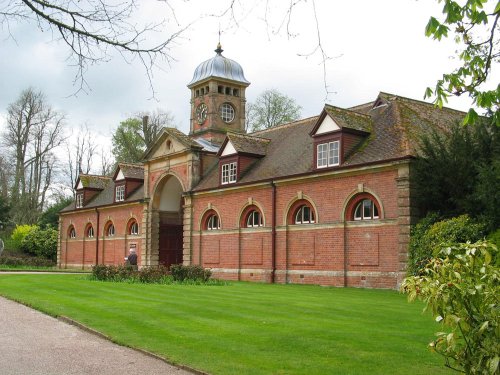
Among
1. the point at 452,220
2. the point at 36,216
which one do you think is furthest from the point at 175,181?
the point at 36,216

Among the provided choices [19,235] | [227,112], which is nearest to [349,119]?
[227,112]

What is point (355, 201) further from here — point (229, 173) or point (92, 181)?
point (92, 181)

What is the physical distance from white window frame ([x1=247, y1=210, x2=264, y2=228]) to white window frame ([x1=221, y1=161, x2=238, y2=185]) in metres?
2.28

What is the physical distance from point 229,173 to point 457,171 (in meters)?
13.7

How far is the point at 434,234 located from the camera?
64.6 feet

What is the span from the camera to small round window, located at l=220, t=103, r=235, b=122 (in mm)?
39875

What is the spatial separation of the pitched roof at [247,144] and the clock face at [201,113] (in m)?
8.17

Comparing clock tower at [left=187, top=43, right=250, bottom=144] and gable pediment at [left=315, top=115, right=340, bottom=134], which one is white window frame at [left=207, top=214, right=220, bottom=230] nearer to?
clock tower at [left=187, top=43, right=250, bottom=144]

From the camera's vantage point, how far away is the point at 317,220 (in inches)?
1011

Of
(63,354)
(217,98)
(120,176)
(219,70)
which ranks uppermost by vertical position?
(219,70)

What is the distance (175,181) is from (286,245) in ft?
41.5

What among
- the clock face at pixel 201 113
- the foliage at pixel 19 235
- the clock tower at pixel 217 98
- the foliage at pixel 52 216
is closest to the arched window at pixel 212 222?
the clock tower at pixel 217 98

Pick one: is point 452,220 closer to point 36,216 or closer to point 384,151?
point 384,151

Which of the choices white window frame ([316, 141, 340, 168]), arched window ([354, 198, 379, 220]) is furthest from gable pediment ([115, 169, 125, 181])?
arched window ([354, 198, 379, 220])
